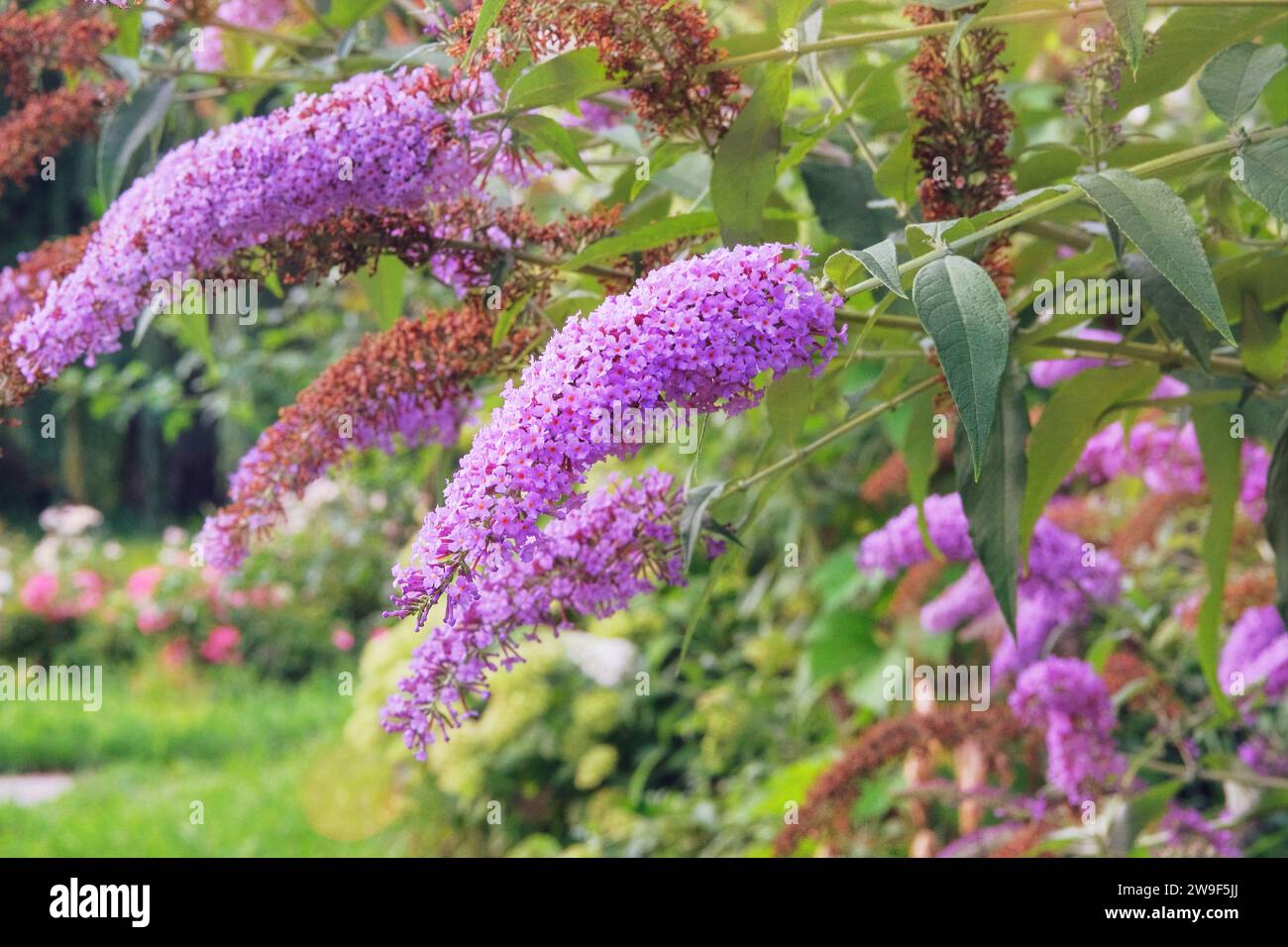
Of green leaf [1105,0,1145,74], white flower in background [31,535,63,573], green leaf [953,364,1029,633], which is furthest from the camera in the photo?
white flower in background [31,535,63,573]

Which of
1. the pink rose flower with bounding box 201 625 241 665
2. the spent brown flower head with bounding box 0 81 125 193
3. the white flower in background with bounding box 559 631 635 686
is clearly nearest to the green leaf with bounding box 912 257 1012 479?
the spent brown flower head with bounding box 0 81 125 193

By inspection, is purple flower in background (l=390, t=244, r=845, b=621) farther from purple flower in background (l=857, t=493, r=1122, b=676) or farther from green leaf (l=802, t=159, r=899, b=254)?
purple flower in background (l=857, t=493, r=1122, b=676)

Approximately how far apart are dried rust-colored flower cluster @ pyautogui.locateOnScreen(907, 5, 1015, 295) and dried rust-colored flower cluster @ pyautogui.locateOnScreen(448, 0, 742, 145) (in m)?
0.20

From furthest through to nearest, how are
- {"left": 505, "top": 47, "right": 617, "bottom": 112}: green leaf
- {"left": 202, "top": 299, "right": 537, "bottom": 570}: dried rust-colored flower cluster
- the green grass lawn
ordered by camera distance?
1. the green grass lawn
2. {"left": 202, "top": 299, "right": 537, "bottom": 570}: dried rust-colored flower cluster
3. {"left": 505, "top": 47, "right": 617, "bottom": 112}: green leaf

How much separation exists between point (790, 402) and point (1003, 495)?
0.72ft

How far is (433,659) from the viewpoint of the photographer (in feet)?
4.04

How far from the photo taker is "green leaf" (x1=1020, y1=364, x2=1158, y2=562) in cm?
Result: 134

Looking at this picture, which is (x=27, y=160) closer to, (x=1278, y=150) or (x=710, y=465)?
(x=1278, y=150)

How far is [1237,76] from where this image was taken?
1.15 meters

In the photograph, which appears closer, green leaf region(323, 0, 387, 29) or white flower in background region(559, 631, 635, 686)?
green leaf region(323, 0, 387, 29)

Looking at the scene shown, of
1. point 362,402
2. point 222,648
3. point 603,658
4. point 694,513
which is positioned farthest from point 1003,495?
point 222,648

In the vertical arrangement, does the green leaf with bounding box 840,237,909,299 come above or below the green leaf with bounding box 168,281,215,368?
below

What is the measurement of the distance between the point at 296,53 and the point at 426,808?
9.03ft

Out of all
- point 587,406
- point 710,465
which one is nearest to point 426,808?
point 710,465
